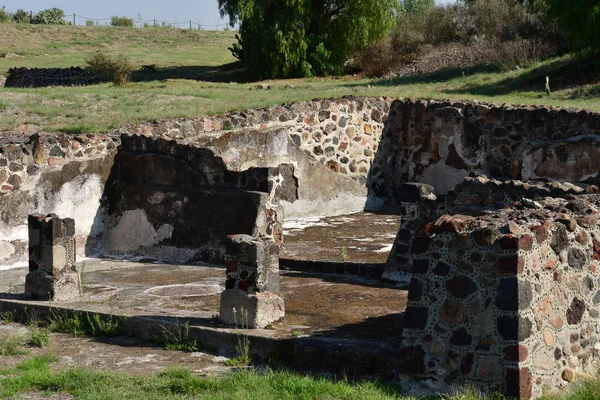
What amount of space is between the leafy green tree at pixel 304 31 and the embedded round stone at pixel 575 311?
83.5ft

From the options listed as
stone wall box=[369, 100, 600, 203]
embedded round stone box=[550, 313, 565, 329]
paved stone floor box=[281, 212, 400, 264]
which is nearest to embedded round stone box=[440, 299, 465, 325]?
embedded round stone box=[550, 313, 565, 329]

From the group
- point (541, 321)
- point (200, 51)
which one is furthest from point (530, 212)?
point (200, 51)

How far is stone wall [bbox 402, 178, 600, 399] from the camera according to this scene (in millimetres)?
7367

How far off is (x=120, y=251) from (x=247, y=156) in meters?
3.17

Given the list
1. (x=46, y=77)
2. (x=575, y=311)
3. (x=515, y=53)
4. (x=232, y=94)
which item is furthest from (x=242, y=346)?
(x=46, y=77)

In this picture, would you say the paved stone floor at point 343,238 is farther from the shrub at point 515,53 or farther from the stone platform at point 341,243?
the shrub at point 515,53

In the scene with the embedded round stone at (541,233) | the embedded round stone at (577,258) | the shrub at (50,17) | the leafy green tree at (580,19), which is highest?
the shrub at (50,17)

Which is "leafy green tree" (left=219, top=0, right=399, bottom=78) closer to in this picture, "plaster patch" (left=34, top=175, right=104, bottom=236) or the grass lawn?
"plaster patch" (left=34, top=175, right=104, bottom=236)

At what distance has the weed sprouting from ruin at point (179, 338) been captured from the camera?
31.0 ft

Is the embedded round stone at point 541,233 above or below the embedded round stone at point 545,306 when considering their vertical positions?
above

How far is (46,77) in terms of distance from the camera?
36094 millimetres

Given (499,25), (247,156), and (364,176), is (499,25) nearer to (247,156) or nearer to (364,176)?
(364,176)

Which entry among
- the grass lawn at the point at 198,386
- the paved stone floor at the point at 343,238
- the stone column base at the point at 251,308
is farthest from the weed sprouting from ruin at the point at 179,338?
the paved stone floor at the point at 343,238

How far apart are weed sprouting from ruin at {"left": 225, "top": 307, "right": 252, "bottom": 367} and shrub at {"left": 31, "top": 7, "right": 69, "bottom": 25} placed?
6156 centimetres
